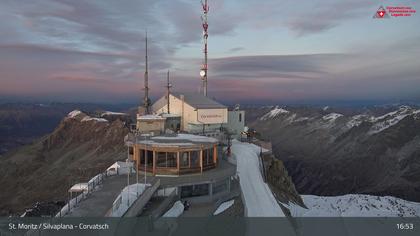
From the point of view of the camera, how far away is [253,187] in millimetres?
31422

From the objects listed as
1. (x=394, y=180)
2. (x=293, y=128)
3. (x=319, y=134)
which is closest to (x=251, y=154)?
(x=394, y=180)

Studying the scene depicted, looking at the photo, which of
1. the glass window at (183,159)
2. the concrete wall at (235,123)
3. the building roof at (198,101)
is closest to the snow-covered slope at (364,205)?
the concrete wall at (235,123)

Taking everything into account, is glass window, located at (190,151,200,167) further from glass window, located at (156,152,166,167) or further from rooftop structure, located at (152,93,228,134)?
rooftop structure, located at (152,93,228,134)

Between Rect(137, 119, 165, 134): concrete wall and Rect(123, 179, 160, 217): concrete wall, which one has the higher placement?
Rect(137, 119, 165, 134): concrete wall

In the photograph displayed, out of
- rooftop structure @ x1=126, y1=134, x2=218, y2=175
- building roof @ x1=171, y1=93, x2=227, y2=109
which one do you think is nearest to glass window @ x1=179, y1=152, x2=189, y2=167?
rooftop structure @ x1=126, y1=134, x2=218, y2=175

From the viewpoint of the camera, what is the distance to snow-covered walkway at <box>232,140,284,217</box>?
27281 millimetres

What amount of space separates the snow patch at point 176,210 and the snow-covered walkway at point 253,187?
5393 mm

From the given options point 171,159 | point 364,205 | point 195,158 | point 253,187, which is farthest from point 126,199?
point 364,205

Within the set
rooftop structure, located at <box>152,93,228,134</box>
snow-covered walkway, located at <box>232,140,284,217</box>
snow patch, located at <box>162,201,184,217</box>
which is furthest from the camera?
rooftop structure, located at <box>152,93,228,134</box>

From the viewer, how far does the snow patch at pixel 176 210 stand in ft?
73.9

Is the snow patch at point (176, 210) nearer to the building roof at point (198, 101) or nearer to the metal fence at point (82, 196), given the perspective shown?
the metal fence at point (82, 196)

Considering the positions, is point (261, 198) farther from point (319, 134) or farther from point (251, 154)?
point (319, 134)

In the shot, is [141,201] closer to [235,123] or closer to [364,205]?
[235,123]

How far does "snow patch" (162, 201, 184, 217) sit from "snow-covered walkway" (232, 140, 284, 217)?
5393 millimetres
